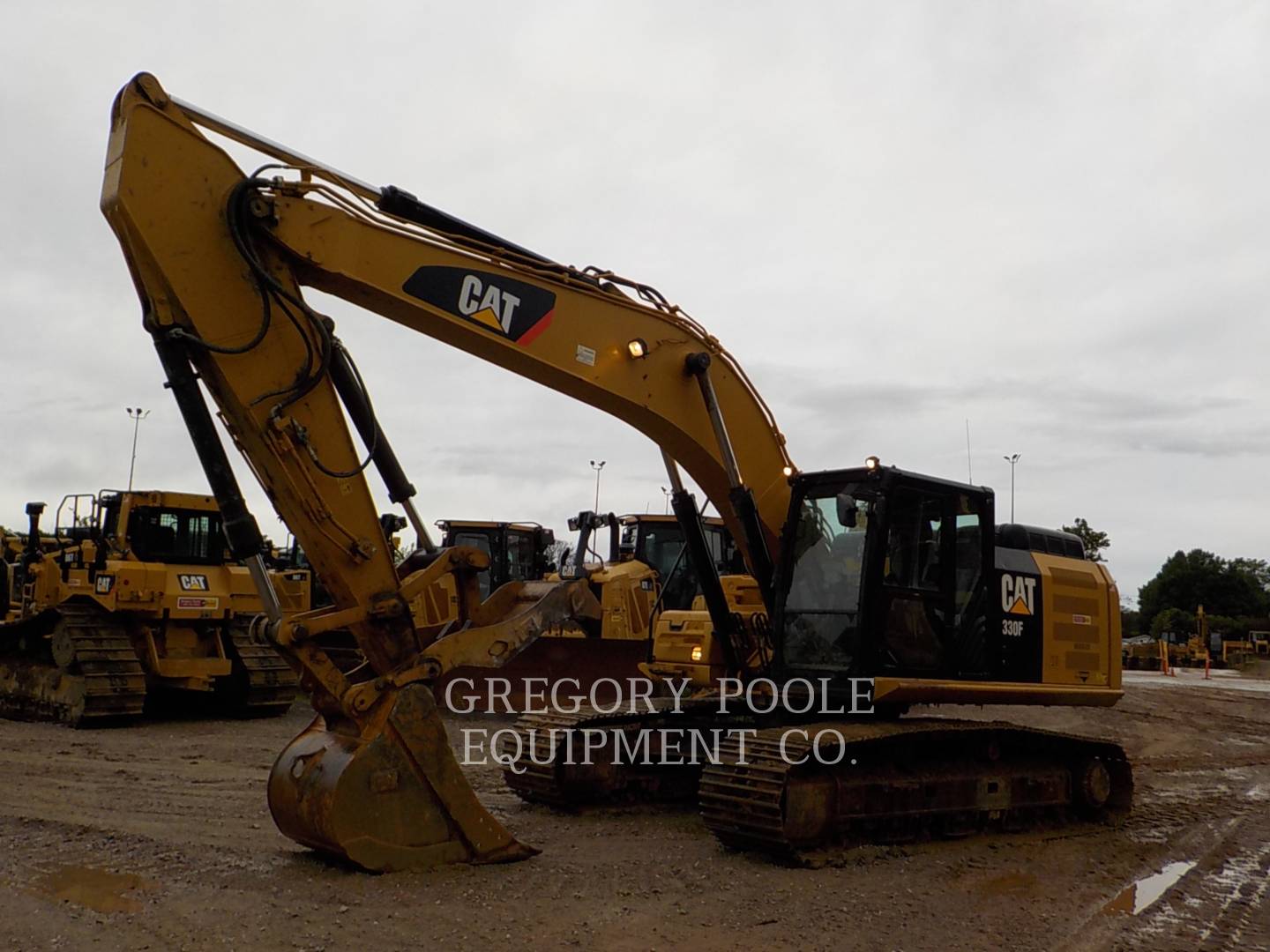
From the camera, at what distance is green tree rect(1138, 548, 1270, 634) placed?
7494cm

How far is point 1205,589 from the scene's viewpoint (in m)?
76.4

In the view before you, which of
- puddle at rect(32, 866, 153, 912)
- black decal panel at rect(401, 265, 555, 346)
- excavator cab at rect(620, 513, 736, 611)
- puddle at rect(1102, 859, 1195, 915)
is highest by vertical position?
black decal panel at rect(401, 265, 555, 346)

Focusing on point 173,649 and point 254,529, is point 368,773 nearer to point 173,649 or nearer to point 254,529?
point 254,529

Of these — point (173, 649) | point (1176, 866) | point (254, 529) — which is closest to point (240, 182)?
point (254, 529)

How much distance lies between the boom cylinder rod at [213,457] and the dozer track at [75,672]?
871 cm

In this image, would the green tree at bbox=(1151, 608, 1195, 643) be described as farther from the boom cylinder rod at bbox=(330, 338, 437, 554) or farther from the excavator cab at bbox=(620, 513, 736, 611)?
the boom cylinder rod at bbox=(330, 338, 437, 554)

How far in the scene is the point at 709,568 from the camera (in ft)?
28.6

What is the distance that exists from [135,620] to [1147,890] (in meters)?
12.1

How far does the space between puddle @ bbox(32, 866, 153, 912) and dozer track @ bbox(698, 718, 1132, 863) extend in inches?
131

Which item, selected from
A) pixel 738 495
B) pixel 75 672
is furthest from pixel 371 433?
pixel 75 672

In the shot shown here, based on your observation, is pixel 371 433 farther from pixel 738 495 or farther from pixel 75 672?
pixel 75 672

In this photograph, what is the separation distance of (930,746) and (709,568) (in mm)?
1971

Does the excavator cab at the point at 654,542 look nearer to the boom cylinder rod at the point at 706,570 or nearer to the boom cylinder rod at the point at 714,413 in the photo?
the boom cylinder rod at the point at 706,570

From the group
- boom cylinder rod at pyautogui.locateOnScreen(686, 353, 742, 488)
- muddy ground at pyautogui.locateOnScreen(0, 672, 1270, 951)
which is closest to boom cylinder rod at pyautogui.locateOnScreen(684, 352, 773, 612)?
boom cylinder rod at pyautogui.locateOnScreen(686, 353, 742, 488)
